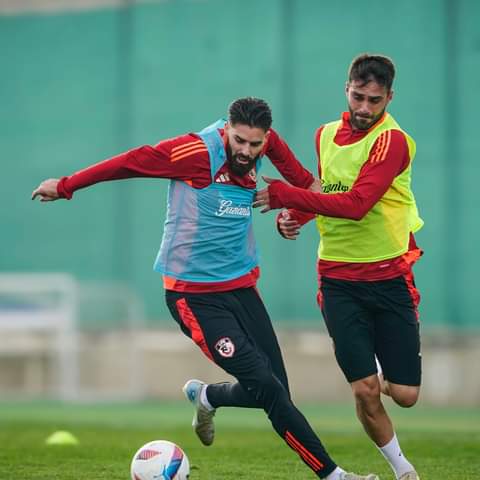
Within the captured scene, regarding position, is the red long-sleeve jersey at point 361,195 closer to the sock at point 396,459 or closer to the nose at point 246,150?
the nose at point 246,150

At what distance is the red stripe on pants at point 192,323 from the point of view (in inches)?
317

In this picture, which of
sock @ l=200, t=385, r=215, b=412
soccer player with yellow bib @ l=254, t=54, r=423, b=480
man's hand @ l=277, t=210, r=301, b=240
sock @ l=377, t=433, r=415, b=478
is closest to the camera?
soccer player with yellow bib @ l=254, t=54, r=423, b=480

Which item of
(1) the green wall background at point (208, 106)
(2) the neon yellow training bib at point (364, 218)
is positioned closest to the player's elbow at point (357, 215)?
(2) the neon yellow training bib at point (364, 218)

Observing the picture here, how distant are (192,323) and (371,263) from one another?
1128 millimetres

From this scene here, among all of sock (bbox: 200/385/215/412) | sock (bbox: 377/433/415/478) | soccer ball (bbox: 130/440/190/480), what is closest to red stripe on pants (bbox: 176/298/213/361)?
soccer ball (bbox: 130/440/190/480)

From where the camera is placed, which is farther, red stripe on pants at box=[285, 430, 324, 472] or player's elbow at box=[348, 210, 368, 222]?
player's elbow at box=[348, 210, 368, 222]

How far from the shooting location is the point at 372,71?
8.02 m

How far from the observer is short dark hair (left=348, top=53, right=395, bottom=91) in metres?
8.01

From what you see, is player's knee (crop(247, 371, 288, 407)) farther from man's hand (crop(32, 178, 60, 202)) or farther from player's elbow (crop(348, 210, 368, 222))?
man's hand (crop(32, 178, 60, 202))

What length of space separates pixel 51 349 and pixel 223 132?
11.1 meters

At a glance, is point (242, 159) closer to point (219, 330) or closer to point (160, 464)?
point (219, 330)

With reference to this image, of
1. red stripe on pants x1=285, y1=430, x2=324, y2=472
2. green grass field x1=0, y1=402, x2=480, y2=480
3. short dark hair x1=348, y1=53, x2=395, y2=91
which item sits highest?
short dark hair x1=348, y1=53, x2=395, y2=91

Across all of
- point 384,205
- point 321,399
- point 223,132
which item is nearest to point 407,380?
point 384,205

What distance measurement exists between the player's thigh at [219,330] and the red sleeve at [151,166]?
29.1 inches
